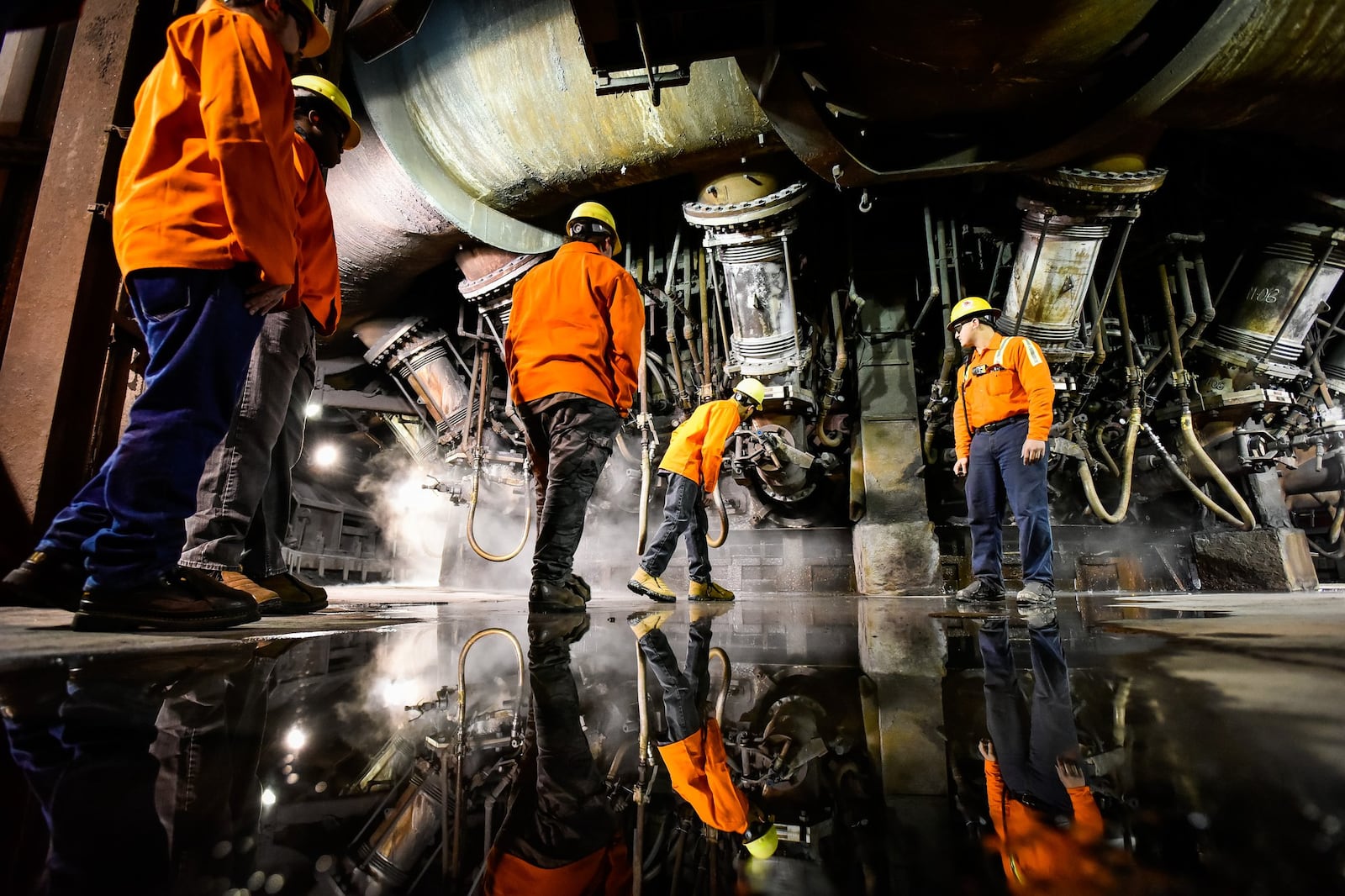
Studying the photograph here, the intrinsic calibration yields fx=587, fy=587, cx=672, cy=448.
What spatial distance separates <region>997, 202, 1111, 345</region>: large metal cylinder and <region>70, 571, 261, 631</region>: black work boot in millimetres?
4473

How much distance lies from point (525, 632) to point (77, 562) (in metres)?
1.18

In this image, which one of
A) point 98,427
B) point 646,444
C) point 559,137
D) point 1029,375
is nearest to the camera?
point 98,427

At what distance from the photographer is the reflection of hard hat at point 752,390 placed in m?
4.16

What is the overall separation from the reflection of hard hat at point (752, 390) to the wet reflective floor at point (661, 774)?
3.13m

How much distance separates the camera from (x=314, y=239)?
1886 millimetres

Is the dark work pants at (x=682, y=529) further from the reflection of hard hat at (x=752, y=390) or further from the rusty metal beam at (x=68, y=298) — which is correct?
the rusty metal beam at (x=68, y=298)

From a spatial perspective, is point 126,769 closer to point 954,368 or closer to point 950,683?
point 950,683

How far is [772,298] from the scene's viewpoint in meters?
4.03

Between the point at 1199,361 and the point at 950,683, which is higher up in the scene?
the point at 1199,361

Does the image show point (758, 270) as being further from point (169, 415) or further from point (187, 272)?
point (169, 415)

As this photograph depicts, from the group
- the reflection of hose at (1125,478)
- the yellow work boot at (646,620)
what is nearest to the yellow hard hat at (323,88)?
the yellow work boot at (646,620)

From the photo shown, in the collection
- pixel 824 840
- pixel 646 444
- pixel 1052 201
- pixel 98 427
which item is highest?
pixel 1052 201

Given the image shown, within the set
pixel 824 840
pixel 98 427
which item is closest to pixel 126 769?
pixel 824 840

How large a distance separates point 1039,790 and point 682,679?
2.04ft
